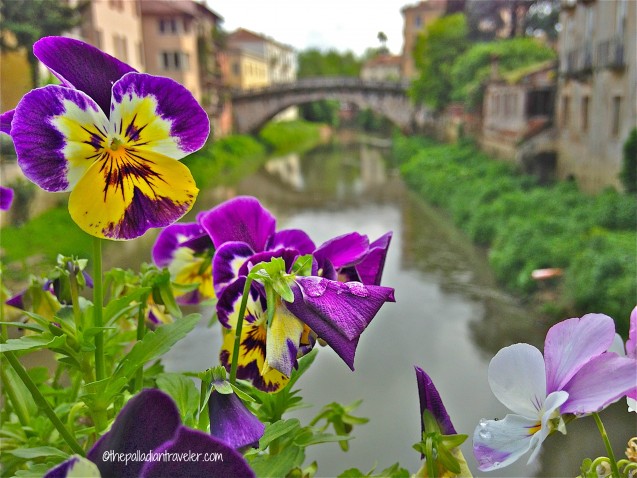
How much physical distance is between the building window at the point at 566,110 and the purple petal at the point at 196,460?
20.3 feet

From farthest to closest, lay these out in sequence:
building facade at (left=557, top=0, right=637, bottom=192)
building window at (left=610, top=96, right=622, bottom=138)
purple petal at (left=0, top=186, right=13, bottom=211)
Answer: building window at (left=610, top=96, right=622, bottom=138), building facade at (left=557, top=0, right=637, bottom=192), purple petal at (left=0, top=186, right=13, bottom=211)

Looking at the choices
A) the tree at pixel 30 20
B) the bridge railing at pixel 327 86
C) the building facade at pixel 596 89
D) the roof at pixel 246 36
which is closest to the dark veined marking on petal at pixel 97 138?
the tree at pixel 30 20

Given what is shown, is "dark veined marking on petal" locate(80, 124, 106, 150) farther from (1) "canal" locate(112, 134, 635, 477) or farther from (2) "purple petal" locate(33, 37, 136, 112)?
(1) "canal" locate(112, 134, 635, 477)

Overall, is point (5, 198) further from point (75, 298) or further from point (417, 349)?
point (417, 349)

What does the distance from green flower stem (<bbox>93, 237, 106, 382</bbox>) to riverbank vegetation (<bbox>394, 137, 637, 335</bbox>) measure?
2.53 m

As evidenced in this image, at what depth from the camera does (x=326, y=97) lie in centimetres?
1325

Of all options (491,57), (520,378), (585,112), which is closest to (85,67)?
(520,378)

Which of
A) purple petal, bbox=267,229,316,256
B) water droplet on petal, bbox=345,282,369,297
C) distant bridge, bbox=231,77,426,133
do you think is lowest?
water droplet on petal, bbox=345,282,369,297

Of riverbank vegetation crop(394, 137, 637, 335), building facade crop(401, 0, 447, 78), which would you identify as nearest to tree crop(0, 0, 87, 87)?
riverbank vegetation crop(394, 137, 637, 335)

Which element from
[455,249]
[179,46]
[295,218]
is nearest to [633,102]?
[455,249]

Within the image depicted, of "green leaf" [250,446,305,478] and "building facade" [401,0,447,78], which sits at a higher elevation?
"building facade" [401,0,447,78]

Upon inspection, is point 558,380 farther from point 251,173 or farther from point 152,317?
point 251,173

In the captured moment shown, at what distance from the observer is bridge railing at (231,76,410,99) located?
12641mm

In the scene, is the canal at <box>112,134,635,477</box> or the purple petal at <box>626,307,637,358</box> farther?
the canal at <box>112,134,635,477</box>
